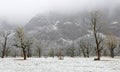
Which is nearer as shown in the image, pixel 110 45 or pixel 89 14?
pixel 89 14

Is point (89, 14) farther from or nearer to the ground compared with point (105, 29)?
farther from the ground

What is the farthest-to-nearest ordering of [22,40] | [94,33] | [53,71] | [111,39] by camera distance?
[111,39] < [22,40] < [94,33] < [53,71]

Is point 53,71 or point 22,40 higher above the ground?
point 22,40

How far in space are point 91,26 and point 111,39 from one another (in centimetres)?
4370

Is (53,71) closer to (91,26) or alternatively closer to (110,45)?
(91,26)

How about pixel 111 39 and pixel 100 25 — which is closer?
pixel 100 25

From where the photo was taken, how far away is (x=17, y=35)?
97250 mm

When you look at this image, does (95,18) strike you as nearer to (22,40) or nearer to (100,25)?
(100,25)

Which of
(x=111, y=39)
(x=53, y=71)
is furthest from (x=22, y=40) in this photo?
(x=53, y=71)

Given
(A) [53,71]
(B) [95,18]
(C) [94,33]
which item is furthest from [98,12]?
(A) [53,71]

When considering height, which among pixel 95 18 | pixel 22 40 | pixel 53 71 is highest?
pixel 95 18

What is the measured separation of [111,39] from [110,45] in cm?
342

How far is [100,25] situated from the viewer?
7150 centimetres

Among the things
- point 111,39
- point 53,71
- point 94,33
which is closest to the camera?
point 53,71
